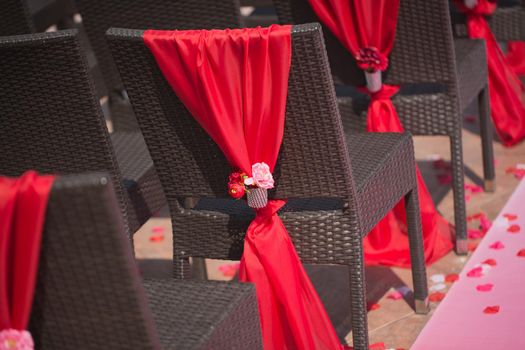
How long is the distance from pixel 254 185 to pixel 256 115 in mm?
166

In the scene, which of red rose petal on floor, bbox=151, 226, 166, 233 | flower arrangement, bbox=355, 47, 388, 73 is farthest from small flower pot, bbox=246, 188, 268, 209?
red rose petal on floor, bbox=151, 226, 166, 233

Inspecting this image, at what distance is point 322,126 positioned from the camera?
2348mm

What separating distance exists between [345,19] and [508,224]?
2.93 ft

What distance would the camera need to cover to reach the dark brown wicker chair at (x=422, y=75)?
3023 mm

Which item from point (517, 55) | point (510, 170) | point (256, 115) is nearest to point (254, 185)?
point (256, 115)

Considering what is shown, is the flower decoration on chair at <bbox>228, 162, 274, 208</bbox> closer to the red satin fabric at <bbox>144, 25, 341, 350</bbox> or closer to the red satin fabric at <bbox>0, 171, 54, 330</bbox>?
the red satin fabric at <bbox>144, 25, 341, 350</bbox>

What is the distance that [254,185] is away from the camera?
2416mm

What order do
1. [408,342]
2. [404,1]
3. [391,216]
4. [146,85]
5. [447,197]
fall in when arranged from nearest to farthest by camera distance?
[146,85] → [408,342] → [404,1] → [391,216] → [447,197]

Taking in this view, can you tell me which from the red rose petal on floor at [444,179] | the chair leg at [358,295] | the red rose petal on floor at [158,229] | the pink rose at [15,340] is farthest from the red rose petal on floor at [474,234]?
the pink rose at [15,340]

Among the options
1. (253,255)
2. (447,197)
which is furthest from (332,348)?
(447,197)

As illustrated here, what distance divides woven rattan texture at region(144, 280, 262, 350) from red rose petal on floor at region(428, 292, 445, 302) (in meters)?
0.98

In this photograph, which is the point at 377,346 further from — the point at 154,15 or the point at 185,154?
the point at 154,15

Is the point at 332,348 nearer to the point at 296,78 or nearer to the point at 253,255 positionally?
the point at 253,255

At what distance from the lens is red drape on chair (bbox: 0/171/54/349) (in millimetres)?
1664
